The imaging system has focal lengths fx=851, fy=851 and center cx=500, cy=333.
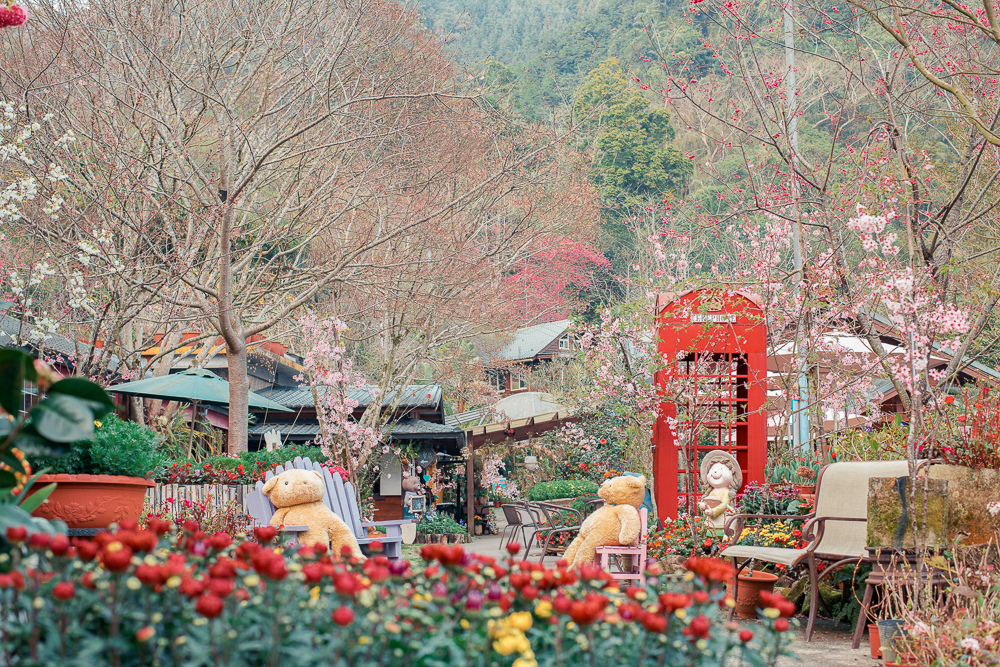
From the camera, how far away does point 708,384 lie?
10.5 m

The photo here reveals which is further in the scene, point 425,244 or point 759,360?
point 425,244

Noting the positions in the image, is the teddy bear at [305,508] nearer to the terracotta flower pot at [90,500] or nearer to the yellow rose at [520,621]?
the terracotta flower pot at [90,500]

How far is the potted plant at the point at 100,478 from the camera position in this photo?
4.82 meters

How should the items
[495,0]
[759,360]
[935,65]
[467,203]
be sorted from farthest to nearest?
[495,0] < [467,203] < [759,360] < [935,65]

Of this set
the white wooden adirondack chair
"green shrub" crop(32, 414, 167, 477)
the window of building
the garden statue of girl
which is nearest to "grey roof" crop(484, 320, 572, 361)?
the window of building

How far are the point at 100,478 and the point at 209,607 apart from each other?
3.81 metres

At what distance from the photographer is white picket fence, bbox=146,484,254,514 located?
8.96 meters

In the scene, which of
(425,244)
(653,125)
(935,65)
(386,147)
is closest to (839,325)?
(935,65)

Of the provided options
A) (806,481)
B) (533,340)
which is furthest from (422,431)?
(533,340)

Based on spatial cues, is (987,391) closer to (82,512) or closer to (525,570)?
(525,570)

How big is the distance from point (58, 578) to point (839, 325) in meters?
10.0

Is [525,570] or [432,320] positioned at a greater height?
[432,320]

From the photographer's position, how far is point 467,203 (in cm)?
1151

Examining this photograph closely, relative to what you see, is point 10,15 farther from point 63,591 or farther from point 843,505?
point 843,505
